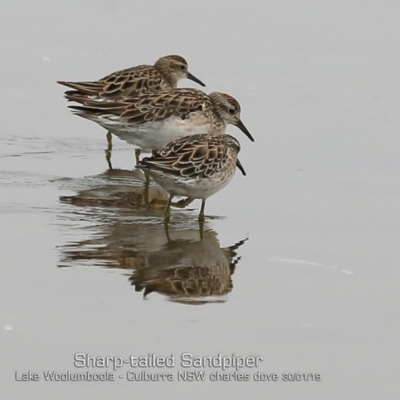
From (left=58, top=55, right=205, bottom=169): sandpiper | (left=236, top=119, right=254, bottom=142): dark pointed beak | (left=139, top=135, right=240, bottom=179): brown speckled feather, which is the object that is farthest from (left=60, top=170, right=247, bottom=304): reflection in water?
(left=58, top=55, right=205, bottom=169): sandpiper

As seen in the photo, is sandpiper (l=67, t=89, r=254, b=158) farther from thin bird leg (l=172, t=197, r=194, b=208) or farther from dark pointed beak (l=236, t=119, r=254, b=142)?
thin bird leg (l=172, t=197, r=194, b=208)

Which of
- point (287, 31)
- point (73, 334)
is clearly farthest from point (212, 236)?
point (287, 31)

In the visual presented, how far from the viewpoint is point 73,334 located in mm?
8734

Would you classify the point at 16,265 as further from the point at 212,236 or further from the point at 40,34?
the point at 40,34

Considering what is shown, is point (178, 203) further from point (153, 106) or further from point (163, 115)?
point (153, 106)

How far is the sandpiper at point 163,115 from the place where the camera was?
13438 mm

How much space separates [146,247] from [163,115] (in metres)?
2.86

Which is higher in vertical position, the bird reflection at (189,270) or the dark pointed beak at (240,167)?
the dark pointed beak at (240,167)

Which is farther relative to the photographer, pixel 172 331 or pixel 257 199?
pixel 257 199

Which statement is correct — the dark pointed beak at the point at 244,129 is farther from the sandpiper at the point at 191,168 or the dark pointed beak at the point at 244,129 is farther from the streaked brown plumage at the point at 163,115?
the sandpiper at the point at 191,168

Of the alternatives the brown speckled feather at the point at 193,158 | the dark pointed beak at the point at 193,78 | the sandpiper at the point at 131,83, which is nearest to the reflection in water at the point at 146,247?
the brown speckled feather at the point at 193,158

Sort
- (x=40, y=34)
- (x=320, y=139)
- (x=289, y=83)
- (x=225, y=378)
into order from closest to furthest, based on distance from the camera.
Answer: (x=225, y=378) < (x=320, y=139) < (x=289, y=83) < (x=40, y=34)

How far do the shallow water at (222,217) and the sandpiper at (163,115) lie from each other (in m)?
0.48

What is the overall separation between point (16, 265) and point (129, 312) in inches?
56.2
